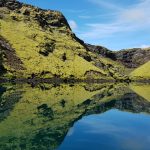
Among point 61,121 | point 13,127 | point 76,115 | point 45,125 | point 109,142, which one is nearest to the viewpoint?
point 109,142

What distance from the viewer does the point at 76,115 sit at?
8650 centimetres

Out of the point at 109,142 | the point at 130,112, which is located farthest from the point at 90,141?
the point at 130,112

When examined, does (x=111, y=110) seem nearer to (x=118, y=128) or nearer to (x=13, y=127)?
(x=118, y=128)

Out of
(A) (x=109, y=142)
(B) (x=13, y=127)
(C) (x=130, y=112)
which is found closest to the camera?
(A) (x=109, y=142)

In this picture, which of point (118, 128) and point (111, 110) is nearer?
point (118, 128)

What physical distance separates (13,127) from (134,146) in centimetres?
2320

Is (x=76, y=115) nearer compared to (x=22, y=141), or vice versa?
(x=22, y=141)

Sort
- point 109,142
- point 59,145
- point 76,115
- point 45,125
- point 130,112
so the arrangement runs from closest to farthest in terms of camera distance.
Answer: point 59,145 < point 109,142 < point 45,125 < point 76,115 < point 130,112

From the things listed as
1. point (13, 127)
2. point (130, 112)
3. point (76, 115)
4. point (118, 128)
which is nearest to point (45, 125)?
point (13, 127)

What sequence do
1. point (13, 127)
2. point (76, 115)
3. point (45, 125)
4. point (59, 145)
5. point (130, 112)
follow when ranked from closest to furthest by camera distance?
point (59, 145) → point (13, 127) → point (45, 125) → point (76, 115) → point (130, 112)

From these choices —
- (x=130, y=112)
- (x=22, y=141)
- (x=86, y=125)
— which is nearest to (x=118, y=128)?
(x=86, y=125)

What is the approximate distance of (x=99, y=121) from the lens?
79.1 m

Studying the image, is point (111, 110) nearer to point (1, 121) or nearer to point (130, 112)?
point (130, 112)

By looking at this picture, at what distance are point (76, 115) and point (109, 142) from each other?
33057mm
